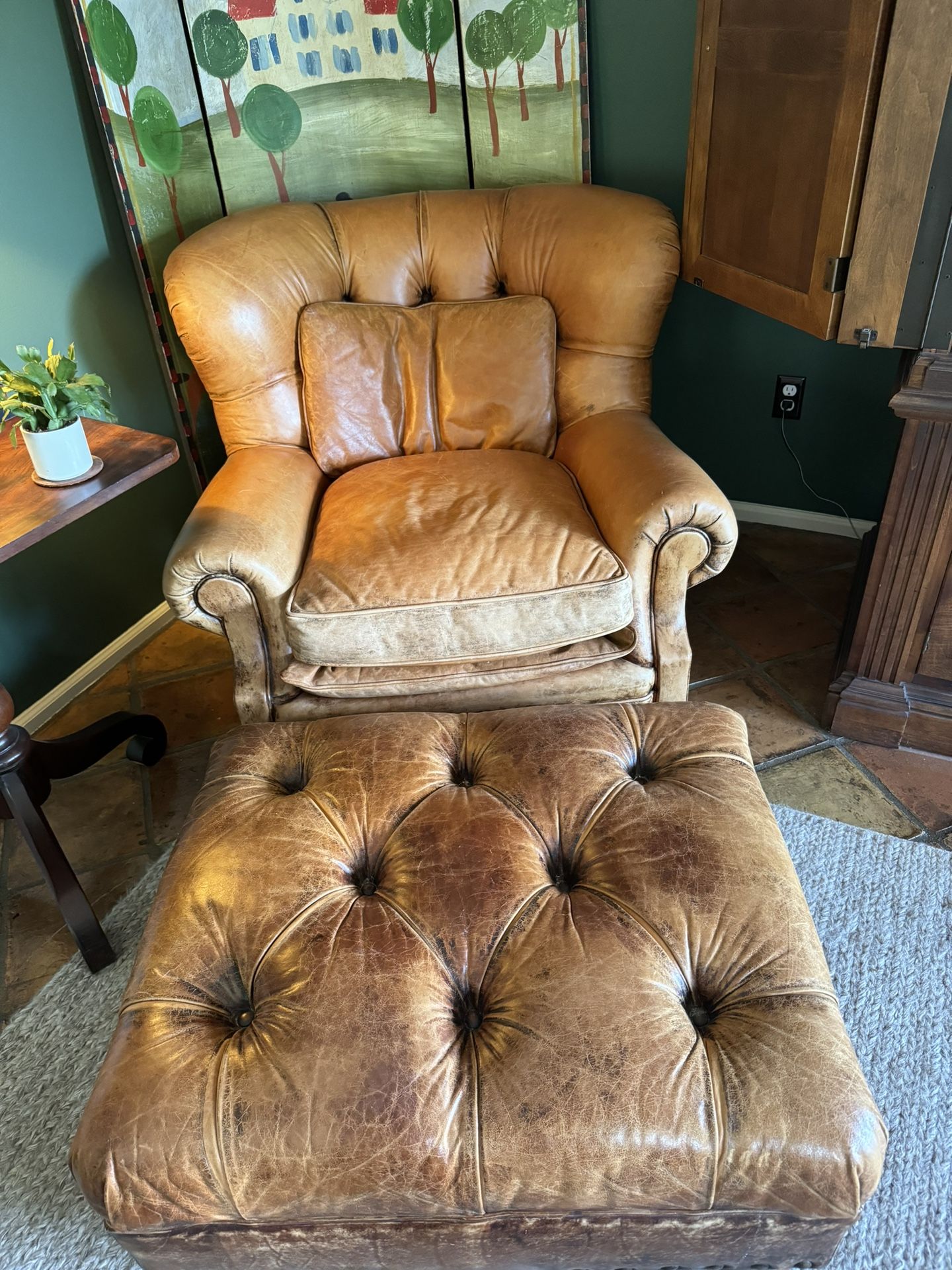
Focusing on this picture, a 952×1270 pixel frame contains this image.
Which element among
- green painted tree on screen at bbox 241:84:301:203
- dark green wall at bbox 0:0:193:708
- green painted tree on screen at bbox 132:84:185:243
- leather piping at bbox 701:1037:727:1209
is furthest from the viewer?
green painted tree on screen at bbox 241:84:301:203

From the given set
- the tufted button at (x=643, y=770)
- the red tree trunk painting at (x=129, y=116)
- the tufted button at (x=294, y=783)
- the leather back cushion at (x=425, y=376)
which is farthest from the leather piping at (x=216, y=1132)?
the red tree trunk painting at (x=129, y=116)

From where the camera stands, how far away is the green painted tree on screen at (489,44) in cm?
186

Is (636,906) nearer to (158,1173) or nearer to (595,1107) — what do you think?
(595,1107)

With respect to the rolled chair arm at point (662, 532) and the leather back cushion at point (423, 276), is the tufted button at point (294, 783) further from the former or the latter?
the leather back cushion at point (423, 276)

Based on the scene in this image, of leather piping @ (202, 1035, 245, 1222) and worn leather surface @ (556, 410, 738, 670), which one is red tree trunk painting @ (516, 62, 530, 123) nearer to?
worn leather surface @ (556, 410, 738, 670)

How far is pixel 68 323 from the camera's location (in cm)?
184

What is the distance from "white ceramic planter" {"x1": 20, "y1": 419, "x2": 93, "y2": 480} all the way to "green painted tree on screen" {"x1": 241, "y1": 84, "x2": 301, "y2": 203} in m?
1.03

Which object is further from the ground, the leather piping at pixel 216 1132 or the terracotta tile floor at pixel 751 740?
the leather piping at pixel 216 1132

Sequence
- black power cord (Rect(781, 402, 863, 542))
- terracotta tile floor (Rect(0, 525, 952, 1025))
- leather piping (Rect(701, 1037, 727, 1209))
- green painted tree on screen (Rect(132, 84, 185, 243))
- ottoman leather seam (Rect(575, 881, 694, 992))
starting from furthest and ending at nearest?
black power cord (Rect(781, 402, 863, 542)), green painted tree on screen (Rect(132, 84, 185, 243)), terracotta tile floor (Rect(0, 525, 952, 1025)), ottoman leather seam (Rect(575, 881, 694, 992)), leather piping (Rect(701, 1037, 727, 1209))

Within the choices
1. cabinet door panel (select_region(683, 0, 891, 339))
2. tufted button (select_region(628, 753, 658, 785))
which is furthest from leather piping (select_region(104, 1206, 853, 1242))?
cabinet door panel (select_region(683, 0, 891, 339))

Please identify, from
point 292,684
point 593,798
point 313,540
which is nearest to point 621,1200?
point 593,798

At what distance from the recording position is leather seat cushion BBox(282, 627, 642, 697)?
1.44 m

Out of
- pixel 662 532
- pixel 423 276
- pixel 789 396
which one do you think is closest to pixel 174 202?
pixel 423 276

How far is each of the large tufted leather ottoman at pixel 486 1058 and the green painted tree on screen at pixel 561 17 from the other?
1619 millimetres
